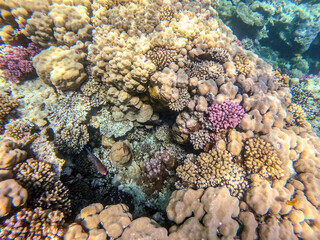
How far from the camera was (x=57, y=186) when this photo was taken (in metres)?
3.33

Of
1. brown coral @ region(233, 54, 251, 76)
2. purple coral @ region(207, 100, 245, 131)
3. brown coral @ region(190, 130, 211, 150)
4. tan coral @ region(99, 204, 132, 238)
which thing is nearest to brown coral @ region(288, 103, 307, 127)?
brown coral @ region(233, 54, 251, 76)

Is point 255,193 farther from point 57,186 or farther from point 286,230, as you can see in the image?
point 57,186

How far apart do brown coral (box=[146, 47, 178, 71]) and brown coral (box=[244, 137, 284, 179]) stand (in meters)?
3.03

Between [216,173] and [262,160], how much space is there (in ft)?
3.81

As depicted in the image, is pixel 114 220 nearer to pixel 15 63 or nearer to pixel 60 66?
pixel 60 66

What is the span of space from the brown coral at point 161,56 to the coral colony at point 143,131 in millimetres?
31

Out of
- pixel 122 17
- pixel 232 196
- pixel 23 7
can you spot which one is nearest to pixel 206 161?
pixel 232 196

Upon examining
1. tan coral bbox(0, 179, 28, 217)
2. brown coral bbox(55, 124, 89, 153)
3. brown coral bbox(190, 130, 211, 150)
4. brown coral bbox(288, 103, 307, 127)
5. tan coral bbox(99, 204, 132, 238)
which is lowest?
brown coral bbox(55, 124, 89, 153)

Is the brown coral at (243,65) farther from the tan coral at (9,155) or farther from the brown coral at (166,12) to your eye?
the tan coral at (9,155)

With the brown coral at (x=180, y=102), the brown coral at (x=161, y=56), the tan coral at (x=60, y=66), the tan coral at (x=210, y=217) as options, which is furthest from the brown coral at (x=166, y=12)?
the tan coral at (x=210, y=217)

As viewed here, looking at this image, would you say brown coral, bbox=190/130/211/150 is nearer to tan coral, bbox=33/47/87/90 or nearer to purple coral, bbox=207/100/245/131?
purple coral, bbox=207/100/245/131

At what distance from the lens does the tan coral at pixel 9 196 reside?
2.37m

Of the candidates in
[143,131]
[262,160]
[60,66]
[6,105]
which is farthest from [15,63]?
[262,160]

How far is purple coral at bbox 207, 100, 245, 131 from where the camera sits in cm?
392
